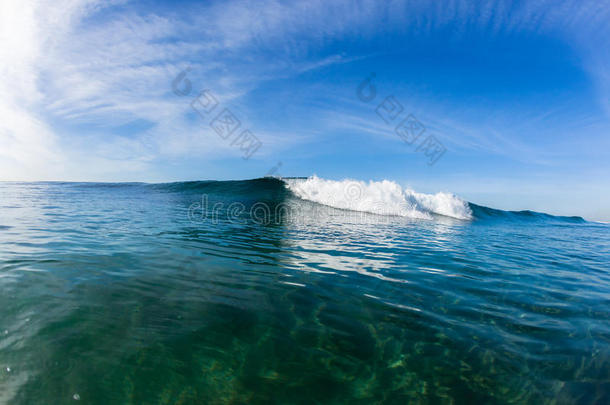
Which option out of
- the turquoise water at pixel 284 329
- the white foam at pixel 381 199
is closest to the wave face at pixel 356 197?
the white foam at pixel 381 199

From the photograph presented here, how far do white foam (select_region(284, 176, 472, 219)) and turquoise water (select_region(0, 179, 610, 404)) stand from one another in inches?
472

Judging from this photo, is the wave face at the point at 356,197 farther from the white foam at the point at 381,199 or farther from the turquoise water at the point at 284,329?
the turquoise water at the point at 284,329

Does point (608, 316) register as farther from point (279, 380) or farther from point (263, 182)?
point (263, 182)

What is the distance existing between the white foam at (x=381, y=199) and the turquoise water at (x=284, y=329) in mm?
11997

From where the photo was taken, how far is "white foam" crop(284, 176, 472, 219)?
17.1 metres

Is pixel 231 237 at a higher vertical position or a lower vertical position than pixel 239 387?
higher

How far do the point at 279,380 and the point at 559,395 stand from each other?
2.06 metres

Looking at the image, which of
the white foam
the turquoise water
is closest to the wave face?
the white foam

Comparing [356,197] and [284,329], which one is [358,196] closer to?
[356,197]

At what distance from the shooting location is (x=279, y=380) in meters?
2.05

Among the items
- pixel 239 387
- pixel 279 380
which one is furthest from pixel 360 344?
pixel 239 387

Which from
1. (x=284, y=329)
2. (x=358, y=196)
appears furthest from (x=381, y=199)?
(x=284, y=329)

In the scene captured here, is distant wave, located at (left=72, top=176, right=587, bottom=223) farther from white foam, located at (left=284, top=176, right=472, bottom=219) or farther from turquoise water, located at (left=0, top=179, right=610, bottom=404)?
turquoise water, located at (left=0, top=179, right=610, bottom=404)

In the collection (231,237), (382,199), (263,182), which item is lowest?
(231,237)
